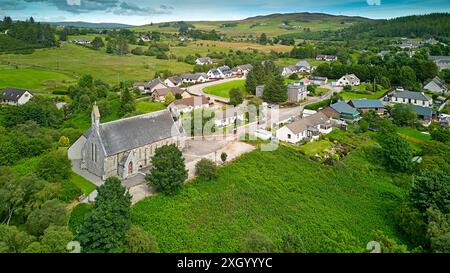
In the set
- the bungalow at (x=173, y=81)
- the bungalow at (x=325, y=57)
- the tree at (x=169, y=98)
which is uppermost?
the bungalow at (x=325, y=57)

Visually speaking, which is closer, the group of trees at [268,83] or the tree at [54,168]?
the tree at [54,168]

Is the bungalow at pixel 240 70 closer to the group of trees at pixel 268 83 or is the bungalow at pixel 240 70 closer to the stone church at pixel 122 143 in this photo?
the group of trees at pixel 268 83

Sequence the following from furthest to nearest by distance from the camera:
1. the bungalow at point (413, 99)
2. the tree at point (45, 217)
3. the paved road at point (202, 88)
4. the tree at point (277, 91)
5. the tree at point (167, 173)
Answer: the paved road at point (202, 88) < the tree at point (277, 91) < the bungalow at point (413, 99) < the tree at point (167, 173) < the tree at point (45, 217)

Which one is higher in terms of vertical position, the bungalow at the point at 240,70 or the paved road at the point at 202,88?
the bungalow at the point at 240,70

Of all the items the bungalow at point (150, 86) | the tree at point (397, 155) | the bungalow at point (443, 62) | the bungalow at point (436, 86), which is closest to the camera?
the tree at point (397, 155)

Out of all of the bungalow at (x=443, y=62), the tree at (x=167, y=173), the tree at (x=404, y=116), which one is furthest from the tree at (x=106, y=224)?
the bungalow at (x=443, y=62)

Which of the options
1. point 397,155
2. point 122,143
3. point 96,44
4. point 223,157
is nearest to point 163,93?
point 122,143
